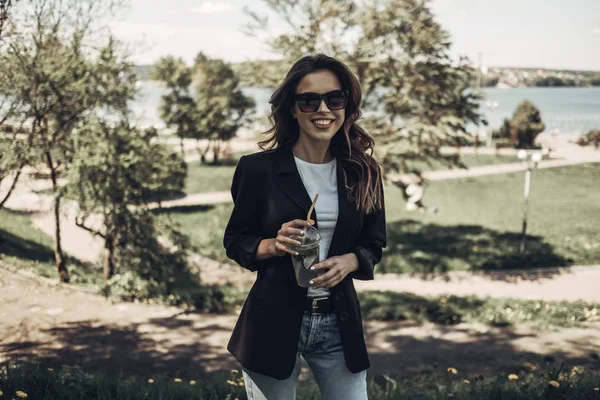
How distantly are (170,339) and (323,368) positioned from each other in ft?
17.3

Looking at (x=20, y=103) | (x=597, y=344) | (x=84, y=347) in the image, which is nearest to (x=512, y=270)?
(x=597, y=344)

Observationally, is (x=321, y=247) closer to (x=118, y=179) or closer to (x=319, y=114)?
(x=319, y=114)

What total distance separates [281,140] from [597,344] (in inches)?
278

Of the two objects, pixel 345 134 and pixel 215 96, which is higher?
pixel 215 96

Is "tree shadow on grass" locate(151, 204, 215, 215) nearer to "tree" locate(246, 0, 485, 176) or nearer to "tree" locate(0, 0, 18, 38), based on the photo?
"tree" locate(246, 0, 485, 176)

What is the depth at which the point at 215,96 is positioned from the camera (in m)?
29.1

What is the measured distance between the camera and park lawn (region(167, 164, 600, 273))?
14211 millimetres

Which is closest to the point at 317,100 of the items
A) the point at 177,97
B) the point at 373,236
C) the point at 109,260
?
the point at 373,236

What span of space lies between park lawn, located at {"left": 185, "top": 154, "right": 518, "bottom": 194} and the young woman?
17550 mm

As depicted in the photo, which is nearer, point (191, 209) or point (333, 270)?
point (333, 270)

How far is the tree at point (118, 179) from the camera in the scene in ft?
28.2

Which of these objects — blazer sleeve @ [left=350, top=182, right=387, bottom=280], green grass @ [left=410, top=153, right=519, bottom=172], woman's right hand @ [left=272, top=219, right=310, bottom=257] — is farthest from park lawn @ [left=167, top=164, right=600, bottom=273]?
woman's right hand @ [left=272, top=219, right=310, bottom=257]

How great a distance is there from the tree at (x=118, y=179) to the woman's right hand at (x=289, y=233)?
7.15 metres

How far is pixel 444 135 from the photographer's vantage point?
12273 millimetres
